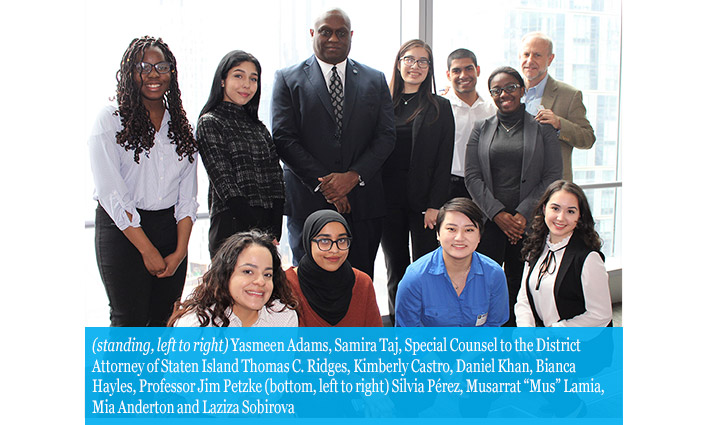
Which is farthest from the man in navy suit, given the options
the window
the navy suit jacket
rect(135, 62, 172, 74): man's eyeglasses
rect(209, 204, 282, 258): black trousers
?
the window

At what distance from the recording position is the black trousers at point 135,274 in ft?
7.10

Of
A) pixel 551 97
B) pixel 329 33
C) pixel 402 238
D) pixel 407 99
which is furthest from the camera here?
pixel 551 97

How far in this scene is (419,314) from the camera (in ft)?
7.78

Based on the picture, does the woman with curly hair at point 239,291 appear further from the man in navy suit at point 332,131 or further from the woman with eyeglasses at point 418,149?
the woman with eyeglasses at point 418,149

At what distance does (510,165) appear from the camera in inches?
112

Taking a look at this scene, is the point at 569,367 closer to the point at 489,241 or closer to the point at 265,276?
the point at 489,241

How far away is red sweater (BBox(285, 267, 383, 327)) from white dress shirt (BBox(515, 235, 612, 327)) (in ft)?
2.20

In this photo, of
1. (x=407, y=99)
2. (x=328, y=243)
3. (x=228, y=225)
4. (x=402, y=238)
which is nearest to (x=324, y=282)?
(x=328, y=243)

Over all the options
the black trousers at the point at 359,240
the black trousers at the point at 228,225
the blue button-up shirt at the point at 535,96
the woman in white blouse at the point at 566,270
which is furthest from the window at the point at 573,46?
the black trousers at the point at 228,225

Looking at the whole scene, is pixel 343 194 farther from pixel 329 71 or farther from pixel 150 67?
pixel 150 67

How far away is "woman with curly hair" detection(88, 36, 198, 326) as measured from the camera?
84.0 inches

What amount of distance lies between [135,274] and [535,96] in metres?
2.22

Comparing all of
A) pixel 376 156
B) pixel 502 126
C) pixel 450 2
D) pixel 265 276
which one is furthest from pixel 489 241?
pixel 450 2
